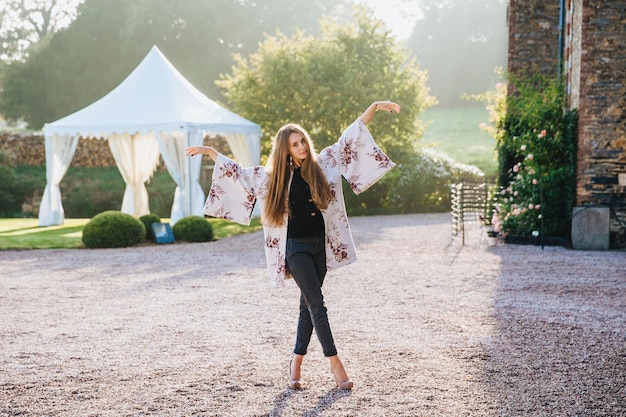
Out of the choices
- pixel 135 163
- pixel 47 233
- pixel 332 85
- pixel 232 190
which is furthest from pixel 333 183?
pixel 332 85

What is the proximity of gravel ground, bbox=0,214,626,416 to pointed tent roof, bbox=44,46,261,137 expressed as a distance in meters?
6.34

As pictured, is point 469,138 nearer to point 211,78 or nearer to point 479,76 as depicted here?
point 479,76

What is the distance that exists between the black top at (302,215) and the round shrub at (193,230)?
982 cm

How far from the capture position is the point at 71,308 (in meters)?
7.47

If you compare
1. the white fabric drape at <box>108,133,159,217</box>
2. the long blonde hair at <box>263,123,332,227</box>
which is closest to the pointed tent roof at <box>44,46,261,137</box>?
the white fabric drape at <box>108,133,159,217</box>

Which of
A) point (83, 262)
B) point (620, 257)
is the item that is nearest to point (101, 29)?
point (83, 262)

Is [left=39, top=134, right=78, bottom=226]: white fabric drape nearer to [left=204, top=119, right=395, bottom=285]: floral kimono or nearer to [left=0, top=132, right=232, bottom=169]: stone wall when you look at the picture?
[left=0, top=132, right=232, bottom=169]: stone wall

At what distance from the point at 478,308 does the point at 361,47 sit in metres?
18.0

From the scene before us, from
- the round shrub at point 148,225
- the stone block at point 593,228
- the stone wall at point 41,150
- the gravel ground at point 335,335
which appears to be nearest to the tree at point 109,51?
the stone wall at point 41,150

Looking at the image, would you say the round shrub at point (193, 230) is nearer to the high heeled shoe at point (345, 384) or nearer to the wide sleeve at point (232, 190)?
the wide sleeve at point (232, 190)

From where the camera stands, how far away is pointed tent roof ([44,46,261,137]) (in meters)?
16.6

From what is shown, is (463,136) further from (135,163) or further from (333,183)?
(333,183)

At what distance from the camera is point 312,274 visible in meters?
4.49

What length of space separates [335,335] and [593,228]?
735 centimetres
